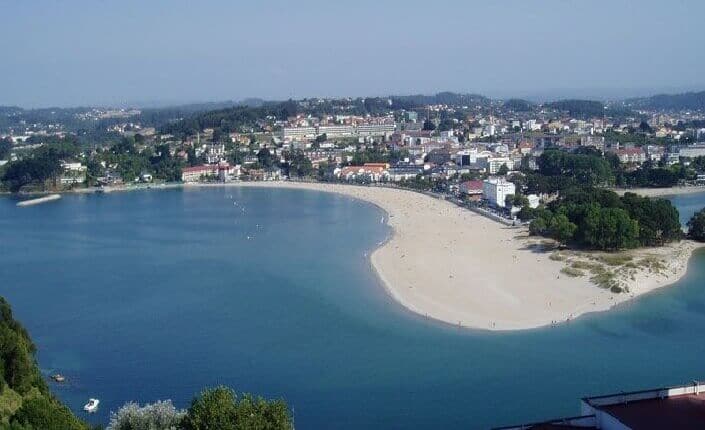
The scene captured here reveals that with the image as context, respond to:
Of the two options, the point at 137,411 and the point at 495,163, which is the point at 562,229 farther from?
the point at 495,163

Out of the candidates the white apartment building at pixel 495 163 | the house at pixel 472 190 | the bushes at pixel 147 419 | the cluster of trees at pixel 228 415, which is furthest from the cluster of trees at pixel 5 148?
the cluster of trees at pixel 228 415

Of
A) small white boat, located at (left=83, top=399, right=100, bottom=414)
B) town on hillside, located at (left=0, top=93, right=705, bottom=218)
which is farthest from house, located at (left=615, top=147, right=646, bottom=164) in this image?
small white boat, located at (left=83, top=399, right=100, bottom=414)

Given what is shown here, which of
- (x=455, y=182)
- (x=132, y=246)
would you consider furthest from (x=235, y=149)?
(x=132, y=246)

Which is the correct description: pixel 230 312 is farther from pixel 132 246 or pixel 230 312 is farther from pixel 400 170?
pixel 400 170

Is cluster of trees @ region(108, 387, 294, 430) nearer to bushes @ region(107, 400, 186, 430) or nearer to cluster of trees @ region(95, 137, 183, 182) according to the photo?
bushes @ region(107, 400, 186, 430)

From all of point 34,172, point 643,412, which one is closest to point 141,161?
point 34,172
